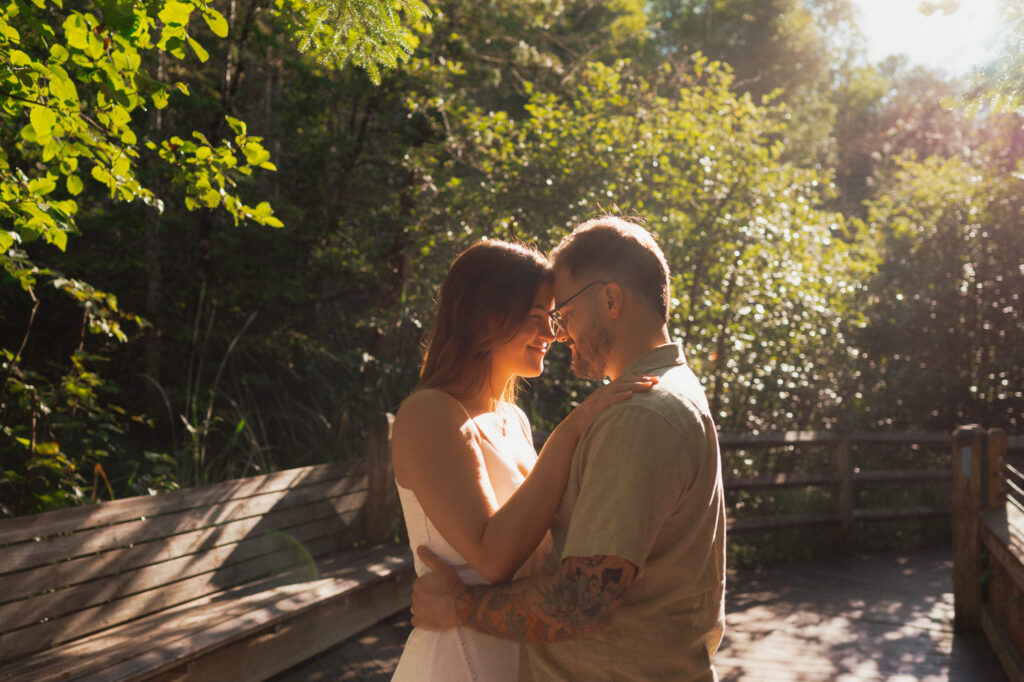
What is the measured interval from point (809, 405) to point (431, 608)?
30.7 ft

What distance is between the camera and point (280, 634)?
4324 millimetres

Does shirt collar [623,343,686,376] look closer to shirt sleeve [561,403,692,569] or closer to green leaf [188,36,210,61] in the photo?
shirt sleeve [561,403,692,569]

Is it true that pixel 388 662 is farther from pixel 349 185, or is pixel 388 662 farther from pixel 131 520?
pixel 349 185

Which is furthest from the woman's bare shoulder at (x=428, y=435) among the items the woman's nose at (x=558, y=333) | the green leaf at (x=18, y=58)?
the green leaf at (x=18, y=58)

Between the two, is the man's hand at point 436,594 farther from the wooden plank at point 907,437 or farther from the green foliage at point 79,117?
the wooden plank at point 907,437

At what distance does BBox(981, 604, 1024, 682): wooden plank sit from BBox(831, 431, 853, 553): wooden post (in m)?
2.78

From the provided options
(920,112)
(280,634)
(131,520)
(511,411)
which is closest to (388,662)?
(280,634)

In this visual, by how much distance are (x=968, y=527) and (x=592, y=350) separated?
17.0 feet

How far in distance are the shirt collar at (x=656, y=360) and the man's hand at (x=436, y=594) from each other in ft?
2.16

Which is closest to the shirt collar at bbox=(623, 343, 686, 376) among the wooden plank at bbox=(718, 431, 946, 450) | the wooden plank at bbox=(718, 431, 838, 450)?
the wooden plank at bbox=(718, 431, 838, 450)

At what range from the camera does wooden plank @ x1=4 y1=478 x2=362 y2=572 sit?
3549 millimetres

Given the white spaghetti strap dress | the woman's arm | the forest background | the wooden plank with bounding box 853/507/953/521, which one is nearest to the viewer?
the woman's arm

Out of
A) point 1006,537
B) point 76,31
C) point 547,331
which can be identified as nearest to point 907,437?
point 1006,537

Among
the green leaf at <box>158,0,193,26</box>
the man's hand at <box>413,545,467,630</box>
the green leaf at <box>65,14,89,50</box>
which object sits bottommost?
the man's hand at <box>413,545,467,630</box>
